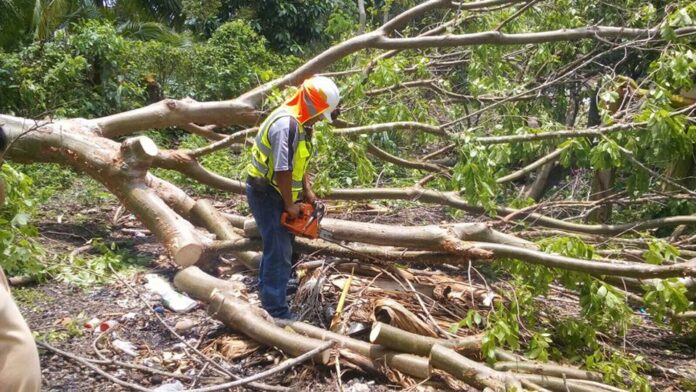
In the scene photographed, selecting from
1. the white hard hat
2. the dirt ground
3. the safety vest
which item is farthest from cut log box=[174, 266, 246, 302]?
the white hard hat

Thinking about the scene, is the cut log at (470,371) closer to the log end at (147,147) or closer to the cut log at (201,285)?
the cut log at (201,285)

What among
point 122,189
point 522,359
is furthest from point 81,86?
point 522,359

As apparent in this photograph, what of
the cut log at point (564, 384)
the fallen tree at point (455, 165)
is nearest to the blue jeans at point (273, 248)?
the fallen tree at point (455, 165)

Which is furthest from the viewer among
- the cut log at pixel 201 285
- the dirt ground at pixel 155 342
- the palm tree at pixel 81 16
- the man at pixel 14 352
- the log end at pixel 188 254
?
the palm tree at pixel 81 16

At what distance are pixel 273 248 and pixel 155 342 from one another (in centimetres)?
90

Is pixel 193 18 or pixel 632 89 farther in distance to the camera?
pixel 193 18

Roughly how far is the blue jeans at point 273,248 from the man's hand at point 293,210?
0.35ft

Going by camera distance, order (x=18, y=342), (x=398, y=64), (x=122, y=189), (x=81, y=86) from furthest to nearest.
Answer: (x=81, y=86) → (x=398, y=64) → (x=122, y=189) → (x=18, y=342)

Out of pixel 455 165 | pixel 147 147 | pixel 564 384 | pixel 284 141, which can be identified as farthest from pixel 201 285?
pixel 564 384

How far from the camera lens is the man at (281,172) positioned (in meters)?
3.71

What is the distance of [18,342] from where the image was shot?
5.26 feet

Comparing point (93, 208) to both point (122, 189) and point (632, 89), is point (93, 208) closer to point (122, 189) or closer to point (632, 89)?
point (122, 189)

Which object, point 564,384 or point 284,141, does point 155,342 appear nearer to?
point 284,141

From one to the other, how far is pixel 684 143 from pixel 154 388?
3.69 m
